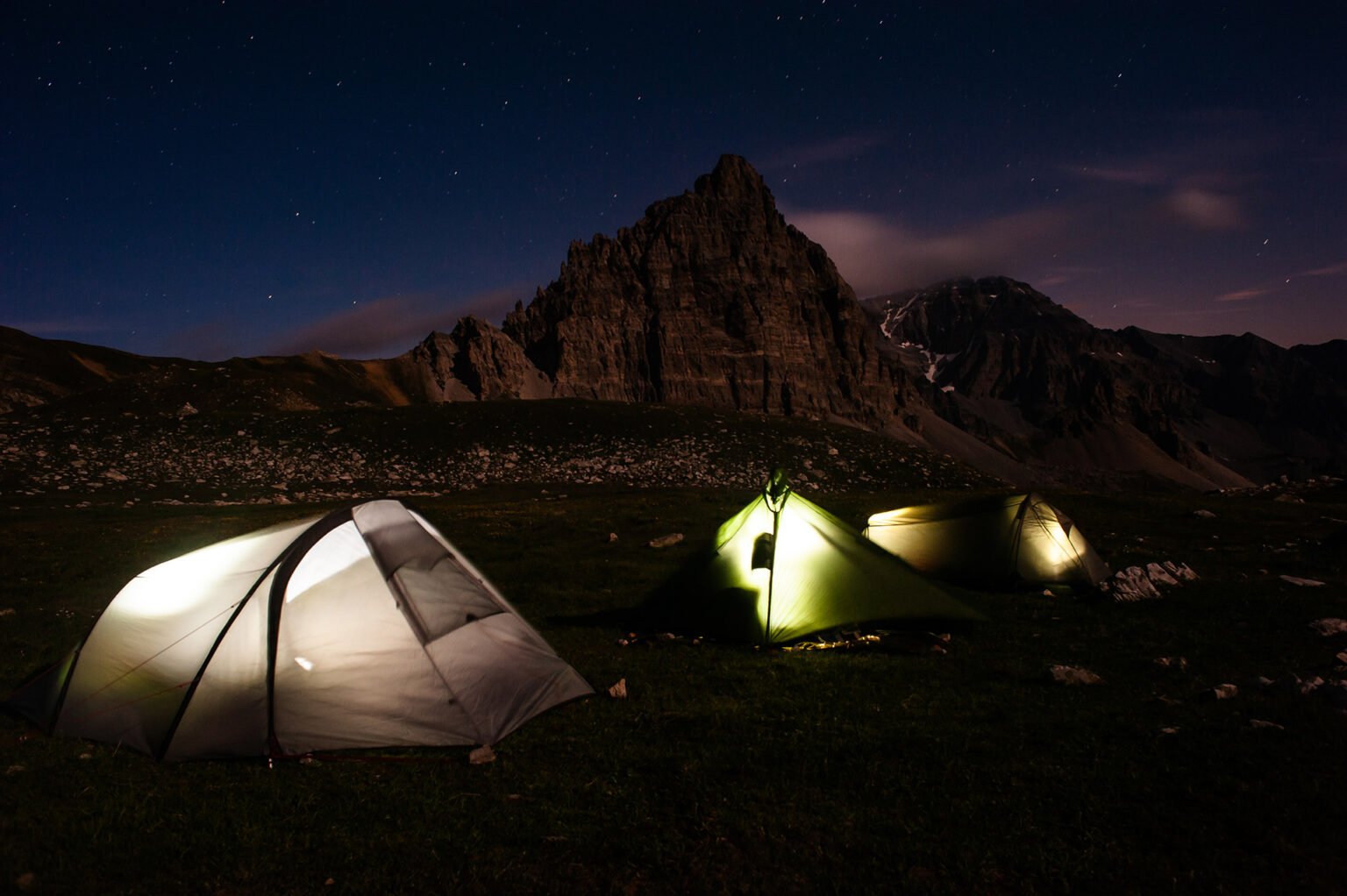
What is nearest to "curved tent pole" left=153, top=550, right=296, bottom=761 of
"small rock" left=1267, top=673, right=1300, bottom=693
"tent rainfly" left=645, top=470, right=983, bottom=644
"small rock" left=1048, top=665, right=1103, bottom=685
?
"tent rainfly" left=645, top=470, right=983, bottom=644

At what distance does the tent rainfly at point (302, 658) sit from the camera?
7801 millimetres

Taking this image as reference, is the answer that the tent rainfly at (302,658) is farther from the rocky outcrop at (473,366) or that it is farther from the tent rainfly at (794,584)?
the rocky outcrop at (473,366)

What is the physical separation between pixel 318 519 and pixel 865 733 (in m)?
7.70

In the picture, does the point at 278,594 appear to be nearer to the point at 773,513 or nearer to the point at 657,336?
the point at 773,513

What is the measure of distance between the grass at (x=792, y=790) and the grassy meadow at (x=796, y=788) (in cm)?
3

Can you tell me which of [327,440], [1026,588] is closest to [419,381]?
[327,440]

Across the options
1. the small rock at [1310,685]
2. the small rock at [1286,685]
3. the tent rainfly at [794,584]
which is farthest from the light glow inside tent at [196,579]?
the small rock at [1310,685]

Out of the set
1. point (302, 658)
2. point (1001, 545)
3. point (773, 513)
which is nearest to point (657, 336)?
point (1001, 545)

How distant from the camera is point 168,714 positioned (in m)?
7.86

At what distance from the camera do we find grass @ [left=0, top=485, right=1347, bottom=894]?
5.45 meters

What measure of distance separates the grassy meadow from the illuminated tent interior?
306cm

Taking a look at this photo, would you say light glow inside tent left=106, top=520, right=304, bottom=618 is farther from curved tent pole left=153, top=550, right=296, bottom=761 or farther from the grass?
the grass

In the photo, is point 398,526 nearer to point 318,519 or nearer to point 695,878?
point 318,519

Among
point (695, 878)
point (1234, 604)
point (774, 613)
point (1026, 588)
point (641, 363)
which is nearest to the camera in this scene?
point (695, 878)
